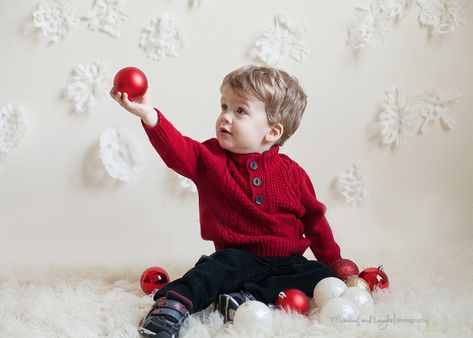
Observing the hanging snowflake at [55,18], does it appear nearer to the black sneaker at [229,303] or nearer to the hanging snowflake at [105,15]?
the hanging snowflake at [105,15]

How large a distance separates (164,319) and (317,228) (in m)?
0.53

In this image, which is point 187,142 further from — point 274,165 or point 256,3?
point 256,3

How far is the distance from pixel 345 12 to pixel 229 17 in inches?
14.0

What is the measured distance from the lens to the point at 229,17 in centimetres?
203

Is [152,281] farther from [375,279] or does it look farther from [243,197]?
[375,279]

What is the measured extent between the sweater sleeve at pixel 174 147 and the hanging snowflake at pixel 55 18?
0.76 metres

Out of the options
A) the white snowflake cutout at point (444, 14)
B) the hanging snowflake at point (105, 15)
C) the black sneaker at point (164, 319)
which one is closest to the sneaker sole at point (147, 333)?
the black sneaker at point (164, 319)

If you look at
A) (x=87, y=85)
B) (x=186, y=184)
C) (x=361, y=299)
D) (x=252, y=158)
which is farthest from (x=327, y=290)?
(x=87, y=85)

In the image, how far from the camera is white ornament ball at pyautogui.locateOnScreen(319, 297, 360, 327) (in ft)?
3.89

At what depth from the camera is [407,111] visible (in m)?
2.08

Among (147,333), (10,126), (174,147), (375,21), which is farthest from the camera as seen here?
(375,21)

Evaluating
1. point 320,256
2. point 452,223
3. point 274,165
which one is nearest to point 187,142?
point 274,165

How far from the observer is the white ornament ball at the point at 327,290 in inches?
52.1

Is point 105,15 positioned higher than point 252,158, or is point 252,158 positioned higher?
point 105,15
